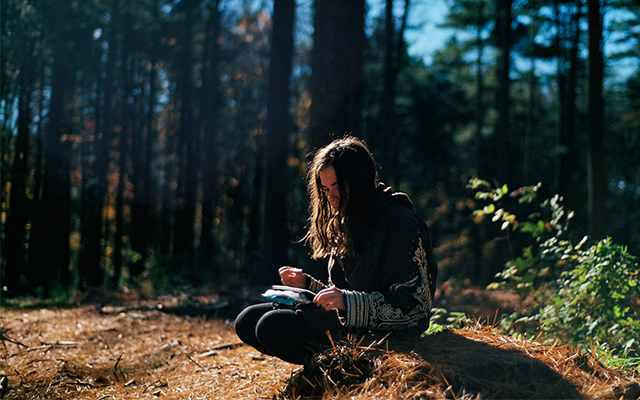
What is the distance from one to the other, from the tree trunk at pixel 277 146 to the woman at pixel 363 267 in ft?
19.4

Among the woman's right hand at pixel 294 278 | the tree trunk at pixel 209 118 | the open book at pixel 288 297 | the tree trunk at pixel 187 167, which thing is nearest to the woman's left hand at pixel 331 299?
the open book at pixel 288 297

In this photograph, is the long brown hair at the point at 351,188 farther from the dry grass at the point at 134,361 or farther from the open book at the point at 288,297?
the dry grass at the point at 134,361

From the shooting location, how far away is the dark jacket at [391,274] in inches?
106

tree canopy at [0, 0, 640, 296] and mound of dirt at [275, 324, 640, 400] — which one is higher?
tree canopy at [0, 0, 640, 296]

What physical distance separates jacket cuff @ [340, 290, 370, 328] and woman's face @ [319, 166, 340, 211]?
571 millimetres

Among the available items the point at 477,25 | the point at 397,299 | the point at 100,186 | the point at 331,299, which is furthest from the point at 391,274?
the point at 477,25

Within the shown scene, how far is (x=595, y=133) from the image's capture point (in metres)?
7.76

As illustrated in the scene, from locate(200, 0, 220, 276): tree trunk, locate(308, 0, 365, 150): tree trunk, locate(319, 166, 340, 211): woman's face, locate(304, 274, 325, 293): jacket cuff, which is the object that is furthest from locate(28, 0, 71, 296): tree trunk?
locate(319, 166, 340, 211): woman's face

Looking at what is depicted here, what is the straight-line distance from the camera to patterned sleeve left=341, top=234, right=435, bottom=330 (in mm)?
2664

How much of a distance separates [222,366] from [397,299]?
6.38 feet

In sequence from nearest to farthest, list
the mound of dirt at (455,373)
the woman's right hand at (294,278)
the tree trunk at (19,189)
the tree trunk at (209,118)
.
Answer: the mound of dirt at (455,373), the woman's right hand at (294,278), the tree trunk at (19,189), the tree trunk at (209,118)

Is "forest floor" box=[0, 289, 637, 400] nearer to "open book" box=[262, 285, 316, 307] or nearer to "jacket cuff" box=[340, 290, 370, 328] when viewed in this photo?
"jacket cuff" box=[340, 290, 370, 328]

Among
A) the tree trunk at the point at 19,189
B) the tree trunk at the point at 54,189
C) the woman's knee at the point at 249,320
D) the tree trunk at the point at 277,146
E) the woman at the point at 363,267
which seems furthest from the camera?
the tree trunk at the point at 54,189

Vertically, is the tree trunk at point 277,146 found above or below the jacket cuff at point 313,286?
above
